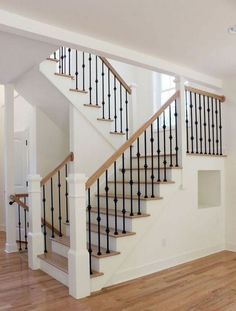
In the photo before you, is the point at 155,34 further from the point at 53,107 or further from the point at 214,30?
the point at 53,107

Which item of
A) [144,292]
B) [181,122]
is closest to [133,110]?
[181,122]

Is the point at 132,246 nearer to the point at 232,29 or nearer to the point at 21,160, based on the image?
the point at 232,29

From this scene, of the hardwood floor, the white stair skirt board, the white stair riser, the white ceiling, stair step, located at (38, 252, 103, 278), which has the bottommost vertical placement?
the hardwood floor

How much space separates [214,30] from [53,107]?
282cm

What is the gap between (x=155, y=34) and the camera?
3109mm

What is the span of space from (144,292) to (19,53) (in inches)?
121

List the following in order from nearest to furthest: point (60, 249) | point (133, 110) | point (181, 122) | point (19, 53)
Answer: point (19, 53)
point (60, 249)
point (181, 122)
point (133, 110)

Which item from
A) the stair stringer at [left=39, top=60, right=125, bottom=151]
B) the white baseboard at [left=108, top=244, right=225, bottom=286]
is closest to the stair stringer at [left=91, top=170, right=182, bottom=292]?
the white baseboard at [left=108, top=244, right=225, bottom=286]

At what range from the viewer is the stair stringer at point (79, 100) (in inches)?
168

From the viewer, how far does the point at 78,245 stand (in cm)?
305

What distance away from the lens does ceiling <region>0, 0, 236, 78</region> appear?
2.53 m

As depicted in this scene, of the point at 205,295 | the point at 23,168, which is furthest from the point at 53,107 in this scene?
the point at 205,295

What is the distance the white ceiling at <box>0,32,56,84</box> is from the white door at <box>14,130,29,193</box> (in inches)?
67.4

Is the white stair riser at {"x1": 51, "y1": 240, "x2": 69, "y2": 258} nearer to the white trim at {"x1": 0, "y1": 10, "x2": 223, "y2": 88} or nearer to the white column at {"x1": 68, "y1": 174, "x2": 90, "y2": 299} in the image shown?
the white column at {"x1": 68, "y1": 174, "x2": 90, "y2": 299}
